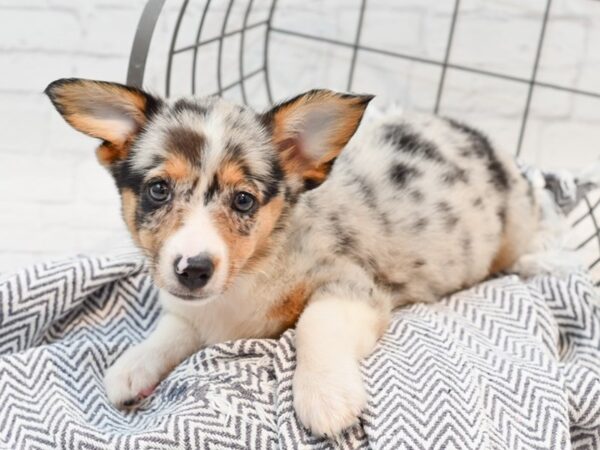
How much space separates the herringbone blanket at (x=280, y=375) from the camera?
1.86m

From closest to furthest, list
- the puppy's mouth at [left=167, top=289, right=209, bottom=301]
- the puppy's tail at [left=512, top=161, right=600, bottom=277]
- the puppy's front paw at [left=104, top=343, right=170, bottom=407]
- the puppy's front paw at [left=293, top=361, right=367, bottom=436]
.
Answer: the puppy's front paw at [left=293, top=361, right=367, bottom=436] < the puppy's mouth at [left=167, top=289, right=209, bottom=301] < the puppy's front paw at [left=104, top=343, right=170, bottom=407] < the puppy's tail at [left=512, top=161, right=600, bottom=277]

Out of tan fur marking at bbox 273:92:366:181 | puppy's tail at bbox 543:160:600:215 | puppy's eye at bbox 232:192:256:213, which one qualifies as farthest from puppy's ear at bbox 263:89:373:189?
puppy's tail at bbox 543:160:600:215

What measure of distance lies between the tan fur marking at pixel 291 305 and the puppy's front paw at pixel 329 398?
0.29m

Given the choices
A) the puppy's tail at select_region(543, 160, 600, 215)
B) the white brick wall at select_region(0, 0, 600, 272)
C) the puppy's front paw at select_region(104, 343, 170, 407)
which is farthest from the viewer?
the white brick wall at select_region(0, 0, 600, 272)

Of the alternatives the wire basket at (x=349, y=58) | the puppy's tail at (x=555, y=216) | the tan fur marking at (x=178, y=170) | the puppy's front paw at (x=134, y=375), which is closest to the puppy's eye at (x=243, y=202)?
the tan fur marking at (x=178, y=170)

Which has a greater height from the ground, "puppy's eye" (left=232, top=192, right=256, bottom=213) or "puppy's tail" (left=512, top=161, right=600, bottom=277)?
"puppy's eye" (left=232, top=192, right=256, bottom=213)

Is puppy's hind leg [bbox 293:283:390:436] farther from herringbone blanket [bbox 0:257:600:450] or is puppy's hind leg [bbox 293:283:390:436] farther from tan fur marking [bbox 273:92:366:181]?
tan fur marking [bbox 273:92:366:181]

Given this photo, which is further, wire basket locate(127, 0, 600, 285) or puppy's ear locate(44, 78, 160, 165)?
wire basket locate(127, 0, 600, 285)

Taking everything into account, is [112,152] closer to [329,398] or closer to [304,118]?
[304,118]

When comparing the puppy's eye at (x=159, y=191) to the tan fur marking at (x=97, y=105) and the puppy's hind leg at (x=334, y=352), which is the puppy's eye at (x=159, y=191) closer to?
the tan fur marking at (x=97, y=105)

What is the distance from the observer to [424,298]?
2477 millimetres

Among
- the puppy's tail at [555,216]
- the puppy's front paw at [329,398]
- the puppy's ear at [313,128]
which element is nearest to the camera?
the puppy's front paw at [329,398]

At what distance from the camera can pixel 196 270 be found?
1.82m

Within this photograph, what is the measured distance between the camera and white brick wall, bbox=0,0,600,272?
10.5ft
